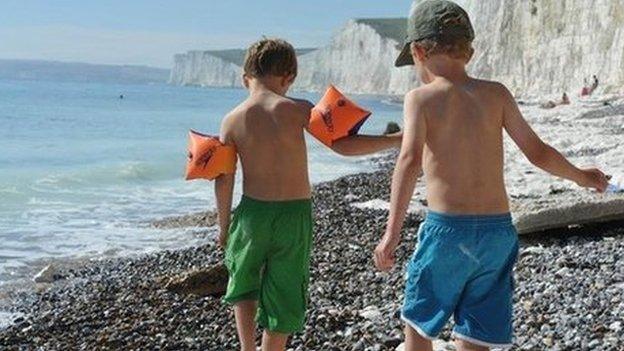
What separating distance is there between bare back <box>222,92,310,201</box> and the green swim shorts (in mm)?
72

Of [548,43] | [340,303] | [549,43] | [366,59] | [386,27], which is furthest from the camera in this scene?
[366,59]

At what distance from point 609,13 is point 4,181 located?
33.1m

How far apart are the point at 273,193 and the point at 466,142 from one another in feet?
3.50

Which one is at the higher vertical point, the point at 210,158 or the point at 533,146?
the point at 533,146

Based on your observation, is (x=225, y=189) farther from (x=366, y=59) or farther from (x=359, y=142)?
(x=366, y=59)

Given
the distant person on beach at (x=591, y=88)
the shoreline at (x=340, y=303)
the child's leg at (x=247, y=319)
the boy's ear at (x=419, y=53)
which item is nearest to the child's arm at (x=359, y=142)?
the boy's ear at (x=419, y=53)

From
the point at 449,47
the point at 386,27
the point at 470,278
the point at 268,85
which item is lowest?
the point at 386,27

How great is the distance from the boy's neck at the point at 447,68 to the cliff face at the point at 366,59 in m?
113

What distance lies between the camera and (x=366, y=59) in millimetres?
132500

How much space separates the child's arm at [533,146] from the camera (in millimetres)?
3607

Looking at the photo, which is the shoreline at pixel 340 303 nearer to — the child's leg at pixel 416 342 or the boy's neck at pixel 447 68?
the child's leg at pixel 416 342

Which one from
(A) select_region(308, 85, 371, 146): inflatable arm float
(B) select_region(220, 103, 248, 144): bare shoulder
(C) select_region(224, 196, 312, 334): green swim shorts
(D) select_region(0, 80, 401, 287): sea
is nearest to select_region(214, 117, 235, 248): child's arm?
(B) select_region(220, 103, 248, 144): bare shoulder

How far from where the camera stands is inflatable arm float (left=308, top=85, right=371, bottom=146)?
13.8 feet

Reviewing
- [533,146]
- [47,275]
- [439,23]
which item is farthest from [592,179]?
[47,275]
